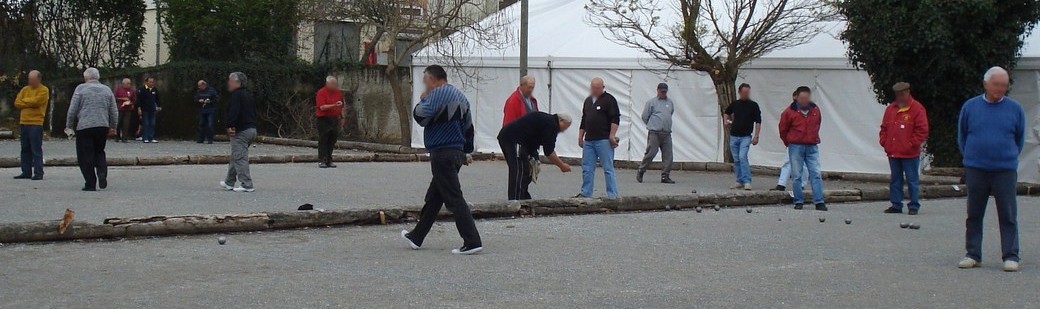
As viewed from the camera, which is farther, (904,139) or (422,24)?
(422,24)

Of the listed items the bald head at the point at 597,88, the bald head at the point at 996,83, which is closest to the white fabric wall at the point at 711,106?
the bald head at the point at 597,88

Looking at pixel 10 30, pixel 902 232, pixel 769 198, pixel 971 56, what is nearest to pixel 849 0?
pixel 971 56

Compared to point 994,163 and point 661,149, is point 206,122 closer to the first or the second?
point 661,149

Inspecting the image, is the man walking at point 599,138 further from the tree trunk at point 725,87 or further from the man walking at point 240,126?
the tree trunk at point 725,87

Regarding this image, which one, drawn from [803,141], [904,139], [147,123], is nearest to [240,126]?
[803,141]

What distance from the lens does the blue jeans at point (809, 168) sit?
15.1m

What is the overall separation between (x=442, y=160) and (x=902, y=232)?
16.5 ft

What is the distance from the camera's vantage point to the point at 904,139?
14.6 metres

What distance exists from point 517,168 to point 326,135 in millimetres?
7791

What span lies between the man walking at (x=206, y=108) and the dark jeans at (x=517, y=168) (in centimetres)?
1720

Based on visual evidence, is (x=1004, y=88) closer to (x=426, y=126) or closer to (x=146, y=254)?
(x=426, y=126)

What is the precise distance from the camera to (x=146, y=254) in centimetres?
956

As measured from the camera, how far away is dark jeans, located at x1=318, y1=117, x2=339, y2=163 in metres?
20.8

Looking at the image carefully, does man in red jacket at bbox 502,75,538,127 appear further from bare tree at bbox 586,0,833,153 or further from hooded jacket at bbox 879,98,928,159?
bare tree at bbox 586,0,833,153
